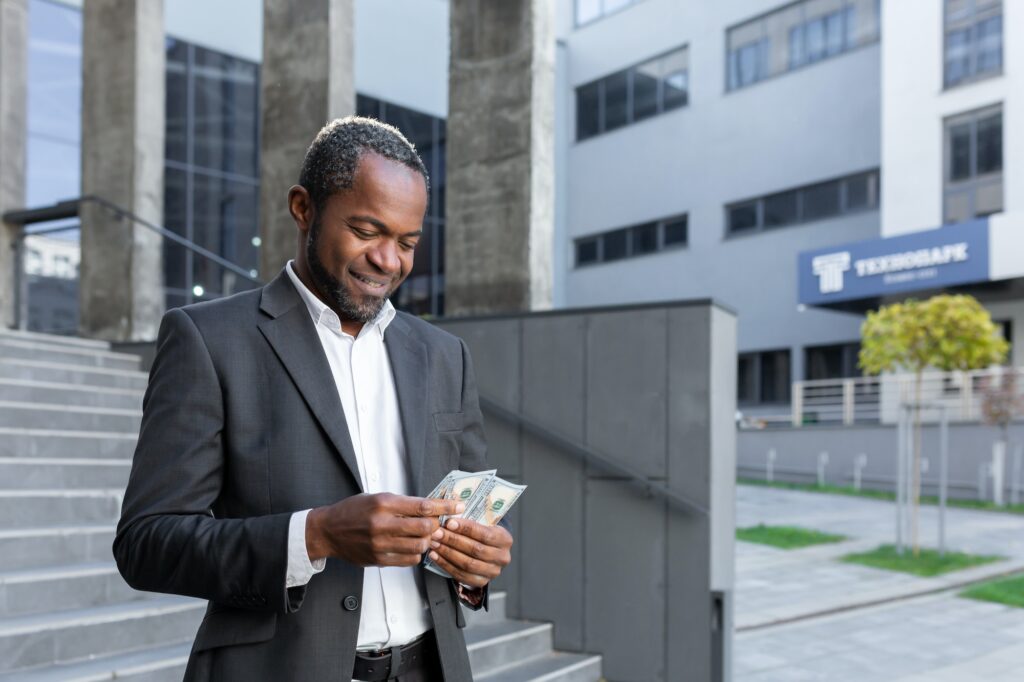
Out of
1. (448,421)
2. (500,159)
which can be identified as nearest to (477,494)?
(448,421)

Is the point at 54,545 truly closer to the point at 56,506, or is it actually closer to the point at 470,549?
the point at 56,506

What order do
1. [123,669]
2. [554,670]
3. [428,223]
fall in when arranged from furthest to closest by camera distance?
[428,223] → [554,670] → [123,669]

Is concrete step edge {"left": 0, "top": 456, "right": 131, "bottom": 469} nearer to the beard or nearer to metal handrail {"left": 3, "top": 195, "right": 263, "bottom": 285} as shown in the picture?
metal handrail {"left": 3, "top": 195, "right": 263, "bottom": 285}

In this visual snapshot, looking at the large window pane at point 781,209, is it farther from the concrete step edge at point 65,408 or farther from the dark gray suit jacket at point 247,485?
the dark gray suit jacket at point 247,485

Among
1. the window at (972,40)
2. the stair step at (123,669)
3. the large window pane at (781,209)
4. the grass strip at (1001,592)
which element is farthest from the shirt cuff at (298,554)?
the large window pane at (781,209)

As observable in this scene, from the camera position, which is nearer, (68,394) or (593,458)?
(593,458)

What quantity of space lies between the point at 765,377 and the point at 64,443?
84.6ft

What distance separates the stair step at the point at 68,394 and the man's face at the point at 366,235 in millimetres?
5542

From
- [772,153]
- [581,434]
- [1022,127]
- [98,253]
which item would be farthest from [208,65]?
[1022,127]

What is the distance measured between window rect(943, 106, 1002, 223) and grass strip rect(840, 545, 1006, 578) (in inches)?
521

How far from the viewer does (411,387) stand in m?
1.99

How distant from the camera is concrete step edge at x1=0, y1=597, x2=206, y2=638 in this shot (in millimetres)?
3979

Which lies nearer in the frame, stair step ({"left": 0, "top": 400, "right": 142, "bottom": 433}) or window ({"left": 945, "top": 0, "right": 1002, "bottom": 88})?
stair step ({"left": 0, "top": 400, "right": 142, "bottom": 433})

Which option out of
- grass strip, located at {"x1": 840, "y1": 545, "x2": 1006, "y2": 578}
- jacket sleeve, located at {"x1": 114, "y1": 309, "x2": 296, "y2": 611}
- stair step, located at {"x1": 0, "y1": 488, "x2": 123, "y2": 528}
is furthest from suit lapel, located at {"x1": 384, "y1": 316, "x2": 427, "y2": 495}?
grass strip, located at {"x1": 840, "y1": 545, "x2": 1006, "y2": 578}
